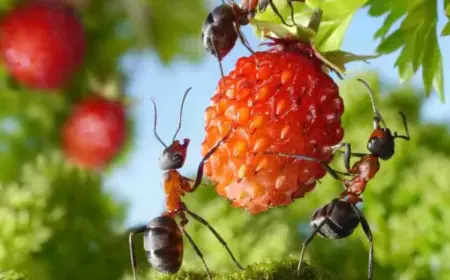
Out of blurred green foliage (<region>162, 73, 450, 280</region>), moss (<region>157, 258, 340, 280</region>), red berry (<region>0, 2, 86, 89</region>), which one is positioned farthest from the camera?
red berry (<region>0, 2, 86, 89</region>)

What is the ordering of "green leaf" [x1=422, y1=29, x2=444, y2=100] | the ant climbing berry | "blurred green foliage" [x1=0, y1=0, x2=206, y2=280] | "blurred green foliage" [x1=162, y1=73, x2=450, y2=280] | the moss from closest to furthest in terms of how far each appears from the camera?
the moss < the ant climbing berry < "green leaf" [x1=422, y1=29, x2=444, y2=100] < "blurred green foliage" [x1=162, y1=73, x2=450, y2=280] < "blurred green foliage" [x1=0, y1=0, x2=206, y2=280]

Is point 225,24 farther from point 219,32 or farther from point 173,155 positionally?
point 173,155

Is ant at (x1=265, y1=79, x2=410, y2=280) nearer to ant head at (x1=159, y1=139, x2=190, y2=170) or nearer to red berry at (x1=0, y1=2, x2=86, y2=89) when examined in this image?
ant head at (x1=159, y1=139, x2=190, y2=170)

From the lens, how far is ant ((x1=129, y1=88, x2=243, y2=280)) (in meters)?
0.93

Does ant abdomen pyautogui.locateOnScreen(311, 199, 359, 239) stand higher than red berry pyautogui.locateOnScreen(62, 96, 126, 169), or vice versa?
red berry pyautogui.locateOnScreen(62, 96, 126, 169)

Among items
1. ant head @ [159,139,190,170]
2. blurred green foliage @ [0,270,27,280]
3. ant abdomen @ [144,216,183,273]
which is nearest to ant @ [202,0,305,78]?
ant head @ [159,139,190,170]

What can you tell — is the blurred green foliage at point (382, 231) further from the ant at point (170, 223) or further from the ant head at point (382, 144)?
the ant head at point (382, 144)

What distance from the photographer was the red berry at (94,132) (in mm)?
2980

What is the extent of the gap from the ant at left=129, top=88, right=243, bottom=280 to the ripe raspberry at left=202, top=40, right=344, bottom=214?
3 cm

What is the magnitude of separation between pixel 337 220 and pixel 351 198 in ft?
0.21

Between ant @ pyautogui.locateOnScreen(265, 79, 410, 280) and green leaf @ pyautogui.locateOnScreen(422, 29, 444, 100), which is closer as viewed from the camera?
ant @ pyautogui.locateOnScreen(265, 79, 410, 280)

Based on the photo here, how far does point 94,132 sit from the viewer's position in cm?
312

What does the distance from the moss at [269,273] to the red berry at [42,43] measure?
6.85 ft

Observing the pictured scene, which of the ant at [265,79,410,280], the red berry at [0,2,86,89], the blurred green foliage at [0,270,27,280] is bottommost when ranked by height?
the ant at [265,79,410,280]
